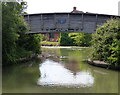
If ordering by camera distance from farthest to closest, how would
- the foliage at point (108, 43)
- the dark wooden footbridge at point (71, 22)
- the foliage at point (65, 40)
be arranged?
the foliage at point (65, 40), the dark wooden footbridge at point (71, 22), the foliage at point (108, 43)

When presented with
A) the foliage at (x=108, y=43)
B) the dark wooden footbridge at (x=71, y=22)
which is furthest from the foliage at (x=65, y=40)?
the foliage at (x=108, y=43)

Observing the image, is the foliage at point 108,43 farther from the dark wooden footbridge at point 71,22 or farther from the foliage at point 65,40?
the foliage at point 65,40

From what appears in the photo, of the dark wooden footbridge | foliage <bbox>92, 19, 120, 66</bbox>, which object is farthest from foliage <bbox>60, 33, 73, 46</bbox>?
foliage <bbox>92, 19, 120, 66</bbox>

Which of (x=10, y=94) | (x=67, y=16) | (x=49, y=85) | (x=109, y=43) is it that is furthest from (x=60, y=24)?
(x=10, y=94)

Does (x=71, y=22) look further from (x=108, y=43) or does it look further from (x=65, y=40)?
(x=65, y=40)

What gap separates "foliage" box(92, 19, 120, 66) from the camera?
15.2 m

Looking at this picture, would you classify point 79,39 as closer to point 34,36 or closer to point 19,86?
point 34,36

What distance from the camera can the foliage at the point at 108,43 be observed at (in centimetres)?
1523

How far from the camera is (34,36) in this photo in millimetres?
26562

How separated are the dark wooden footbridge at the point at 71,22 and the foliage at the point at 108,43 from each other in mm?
5691

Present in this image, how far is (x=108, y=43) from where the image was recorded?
56.1 feet

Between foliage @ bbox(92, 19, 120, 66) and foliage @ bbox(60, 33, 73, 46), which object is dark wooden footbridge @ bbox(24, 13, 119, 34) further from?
foliage @ bbox(60, 33, 73, 46)

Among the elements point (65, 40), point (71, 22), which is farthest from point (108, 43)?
point (65, 40)

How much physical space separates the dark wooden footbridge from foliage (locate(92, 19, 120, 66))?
224 inches
